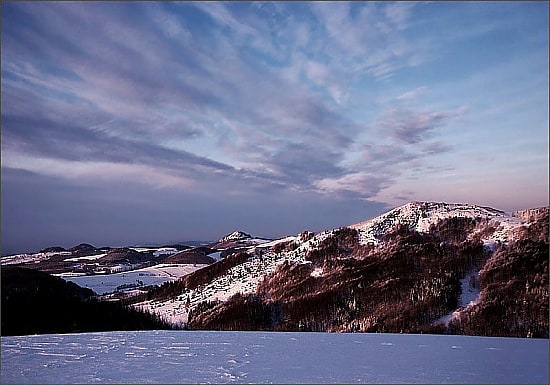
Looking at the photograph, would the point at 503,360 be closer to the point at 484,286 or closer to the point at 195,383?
the point at 195,383

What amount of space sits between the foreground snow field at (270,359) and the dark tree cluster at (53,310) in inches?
106

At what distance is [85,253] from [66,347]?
32.6 meters

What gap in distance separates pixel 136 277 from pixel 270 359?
3211cm

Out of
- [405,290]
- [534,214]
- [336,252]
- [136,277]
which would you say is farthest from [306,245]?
[136,277]

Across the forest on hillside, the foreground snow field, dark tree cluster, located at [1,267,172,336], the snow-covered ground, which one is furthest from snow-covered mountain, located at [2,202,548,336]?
the snow-covered ground

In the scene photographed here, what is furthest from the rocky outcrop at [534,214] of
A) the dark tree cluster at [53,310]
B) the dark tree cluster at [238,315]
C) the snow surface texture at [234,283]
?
the dark tree cluster at [53,310]

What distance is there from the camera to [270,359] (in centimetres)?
939

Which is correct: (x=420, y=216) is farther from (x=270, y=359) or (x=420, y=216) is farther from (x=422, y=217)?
(x=270, y=359)

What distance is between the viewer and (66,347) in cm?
1131

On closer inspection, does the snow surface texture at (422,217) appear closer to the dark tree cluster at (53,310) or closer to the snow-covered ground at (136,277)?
the dark tree cluster at (53,310)

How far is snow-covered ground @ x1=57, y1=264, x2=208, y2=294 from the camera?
109 ft

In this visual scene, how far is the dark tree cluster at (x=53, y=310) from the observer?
1556cm

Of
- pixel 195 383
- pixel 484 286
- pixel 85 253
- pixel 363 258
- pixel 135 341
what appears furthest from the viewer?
pixel 85 253

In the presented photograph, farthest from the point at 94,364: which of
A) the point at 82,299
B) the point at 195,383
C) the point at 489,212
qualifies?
the point at 489,212
